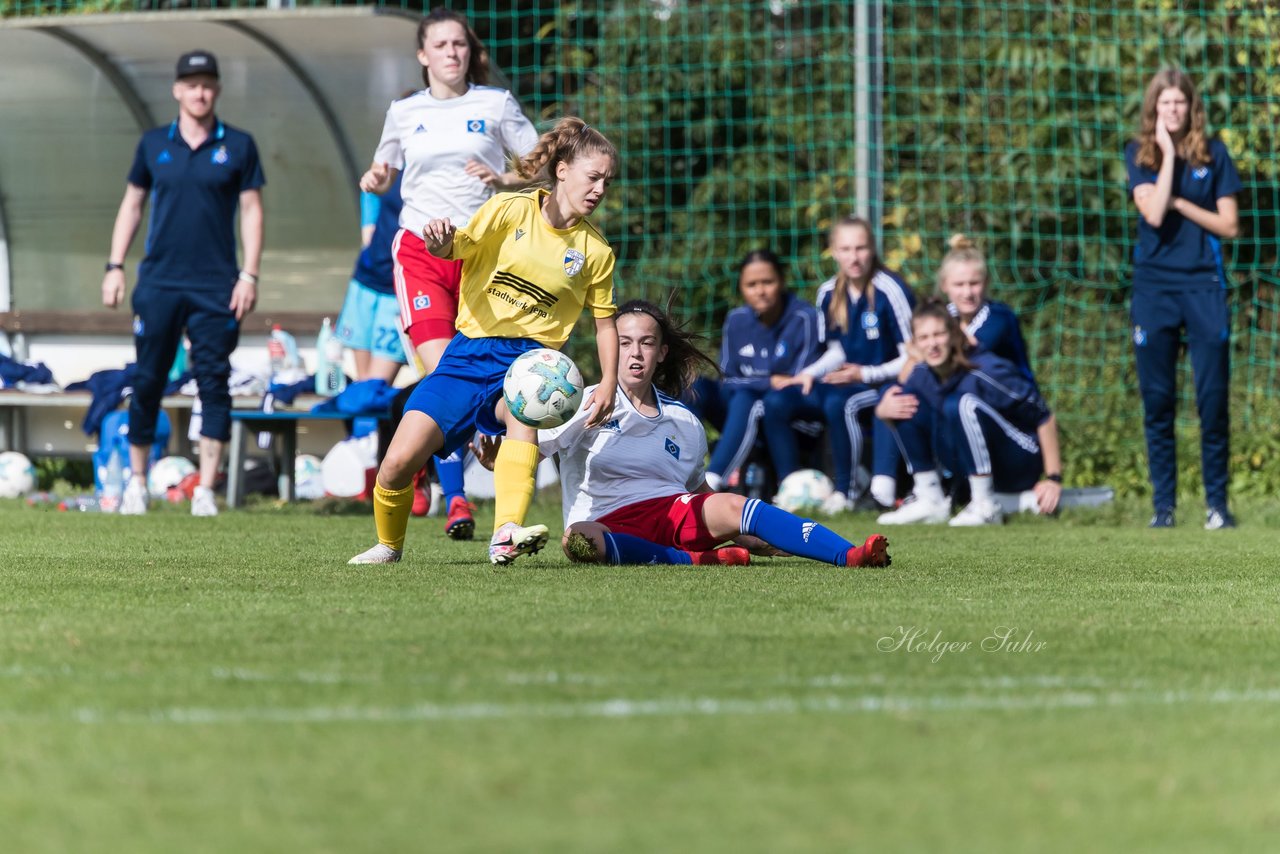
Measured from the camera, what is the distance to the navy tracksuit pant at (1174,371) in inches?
336

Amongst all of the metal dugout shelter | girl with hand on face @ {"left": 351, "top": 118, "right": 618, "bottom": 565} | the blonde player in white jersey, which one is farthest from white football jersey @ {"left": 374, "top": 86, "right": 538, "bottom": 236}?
the metal dugout shelter

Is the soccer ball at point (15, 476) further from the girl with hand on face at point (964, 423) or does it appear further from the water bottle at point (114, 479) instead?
the girl with hand on face at point (964, 423)

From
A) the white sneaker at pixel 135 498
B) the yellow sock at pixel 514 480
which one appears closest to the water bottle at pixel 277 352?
the white sneaker at pixel 135 498

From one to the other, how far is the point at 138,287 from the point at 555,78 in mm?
6178

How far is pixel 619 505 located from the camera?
5.93 metres

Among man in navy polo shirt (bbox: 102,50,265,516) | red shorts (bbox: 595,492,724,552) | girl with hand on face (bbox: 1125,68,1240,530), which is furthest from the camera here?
man in navy polo shirt (bbox: 102,50,265,516)

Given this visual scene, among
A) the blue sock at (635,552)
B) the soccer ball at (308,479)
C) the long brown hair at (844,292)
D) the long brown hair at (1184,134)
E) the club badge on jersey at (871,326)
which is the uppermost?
the long brown hair at (1184,134)

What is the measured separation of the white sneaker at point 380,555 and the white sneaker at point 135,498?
10.9 feet

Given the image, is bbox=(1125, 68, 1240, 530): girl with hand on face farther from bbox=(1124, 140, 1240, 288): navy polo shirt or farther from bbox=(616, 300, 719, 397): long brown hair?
bbox=(616, 300, 719, 397): long brown hair

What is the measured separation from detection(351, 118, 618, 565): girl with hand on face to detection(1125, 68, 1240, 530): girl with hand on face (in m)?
3.93

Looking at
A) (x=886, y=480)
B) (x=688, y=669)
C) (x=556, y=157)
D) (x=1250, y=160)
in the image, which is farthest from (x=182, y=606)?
(x=1250, y=160)

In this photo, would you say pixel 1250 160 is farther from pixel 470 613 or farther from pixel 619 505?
pixel 470 613

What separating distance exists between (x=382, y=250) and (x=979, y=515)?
11.3ft

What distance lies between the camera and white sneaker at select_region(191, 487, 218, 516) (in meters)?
8.54
